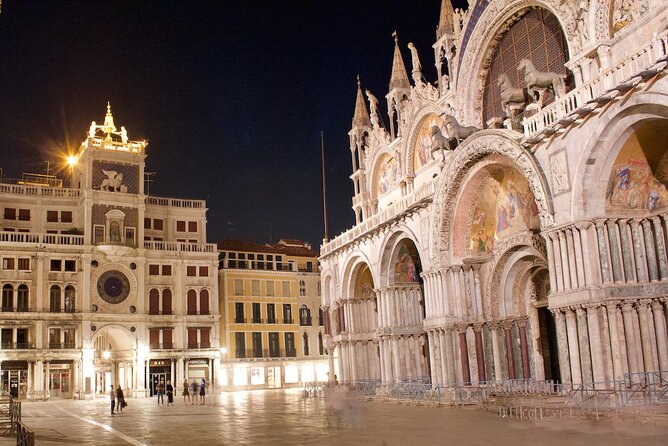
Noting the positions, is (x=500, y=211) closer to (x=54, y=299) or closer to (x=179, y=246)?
(x=179, y=246)

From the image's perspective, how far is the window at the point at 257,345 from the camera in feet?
229

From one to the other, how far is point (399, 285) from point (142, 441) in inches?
856

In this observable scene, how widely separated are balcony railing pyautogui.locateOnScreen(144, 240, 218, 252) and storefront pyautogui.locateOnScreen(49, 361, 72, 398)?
12493mm

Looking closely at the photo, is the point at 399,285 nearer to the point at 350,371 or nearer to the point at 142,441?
the point at 350,371

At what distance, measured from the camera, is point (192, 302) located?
65.8m

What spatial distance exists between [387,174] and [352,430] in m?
26.0

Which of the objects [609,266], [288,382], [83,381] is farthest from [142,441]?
[288,382]

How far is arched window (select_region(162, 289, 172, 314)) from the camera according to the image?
6475cm

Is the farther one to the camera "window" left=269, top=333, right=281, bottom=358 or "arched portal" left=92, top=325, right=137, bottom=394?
"window" left=269, top=333, right=281, bottom=358

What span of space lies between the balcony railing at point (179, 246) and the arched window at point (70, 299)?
24.9 ft

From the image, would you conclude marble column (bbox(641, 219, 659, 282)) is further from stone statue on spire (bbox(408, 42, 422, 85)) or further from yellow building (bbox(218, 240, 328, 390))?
yellow building (bbox(218, 240, 328, 390))

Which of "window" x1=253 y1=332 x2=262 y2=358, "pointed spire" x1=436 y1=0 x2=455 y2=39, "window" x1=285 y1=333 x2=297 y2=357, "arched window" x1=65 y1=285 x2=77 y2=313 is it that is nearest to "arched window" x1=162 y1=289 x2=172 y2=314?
"arched window" x1=65 y1=285 x2=77 y2=313

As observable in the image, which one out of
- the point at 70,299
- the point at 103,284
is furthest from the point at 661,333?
the point at 70,299

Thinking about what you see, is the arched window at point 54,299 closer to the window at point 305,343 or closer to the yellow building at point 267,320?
the yellow building at point 267,320
